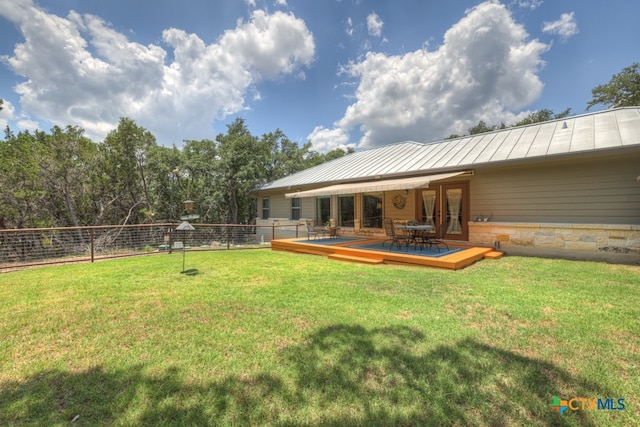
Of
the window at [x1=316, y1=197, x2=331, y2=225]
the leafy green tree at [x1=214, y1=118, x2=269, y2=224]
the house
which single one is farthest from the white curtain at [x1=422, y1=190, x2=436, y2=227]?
the leafy green tree at [x1=214, y1=118, x2=269, y2=224]

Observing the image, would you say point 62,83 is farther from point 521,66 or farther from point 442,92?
point 521,66

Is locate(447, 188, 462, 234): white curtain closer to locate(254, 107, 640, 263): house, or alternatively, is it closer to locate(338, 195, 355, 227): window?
locate(254, 107, 640, 263): house

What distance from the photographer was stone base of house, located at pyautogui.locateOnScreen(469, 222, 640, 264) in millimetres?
6891

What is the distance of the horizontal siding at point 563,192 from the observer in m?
6.97

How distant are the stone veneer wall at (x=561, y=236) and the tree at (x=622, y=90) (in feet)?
64.6

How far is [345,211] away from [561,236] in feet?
26.4

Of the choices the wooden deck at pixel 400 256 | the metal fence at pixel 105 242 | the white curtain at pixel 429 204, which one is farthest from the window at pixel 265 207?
the white curtain at pixel 429 204

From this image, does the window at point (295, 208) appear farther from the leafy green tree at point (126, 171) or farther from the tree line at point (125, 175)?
the leafy green tree at point (126, 171)

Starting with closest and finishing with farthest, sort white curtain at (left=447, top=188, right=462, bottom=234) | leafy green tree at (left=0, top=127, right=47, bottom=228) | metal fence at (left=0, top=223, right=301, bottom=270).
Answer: metal fence at (left=0, top=223, right=301, bottom=270) < white curtain at (left=447, top=188, right=462, bottom=234) < leafy green tree at (left=0, top=127, right=47, bottom=228)

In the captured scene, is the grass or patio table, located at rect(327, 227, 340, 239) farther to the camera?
patio table, located at rect(327, 227, 340, 239)

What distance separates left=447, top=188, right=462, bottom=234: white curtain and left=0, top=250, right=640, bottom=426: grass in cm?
455

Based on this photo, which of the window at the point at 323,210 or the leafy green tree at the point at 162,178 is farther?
the leafy green tree at the point at 162,178

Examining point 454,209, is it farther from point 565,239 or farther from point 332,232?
point 332,232

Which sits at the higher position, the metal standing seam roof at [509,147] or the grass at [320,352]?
the metal standing seam roof at [509,147]
